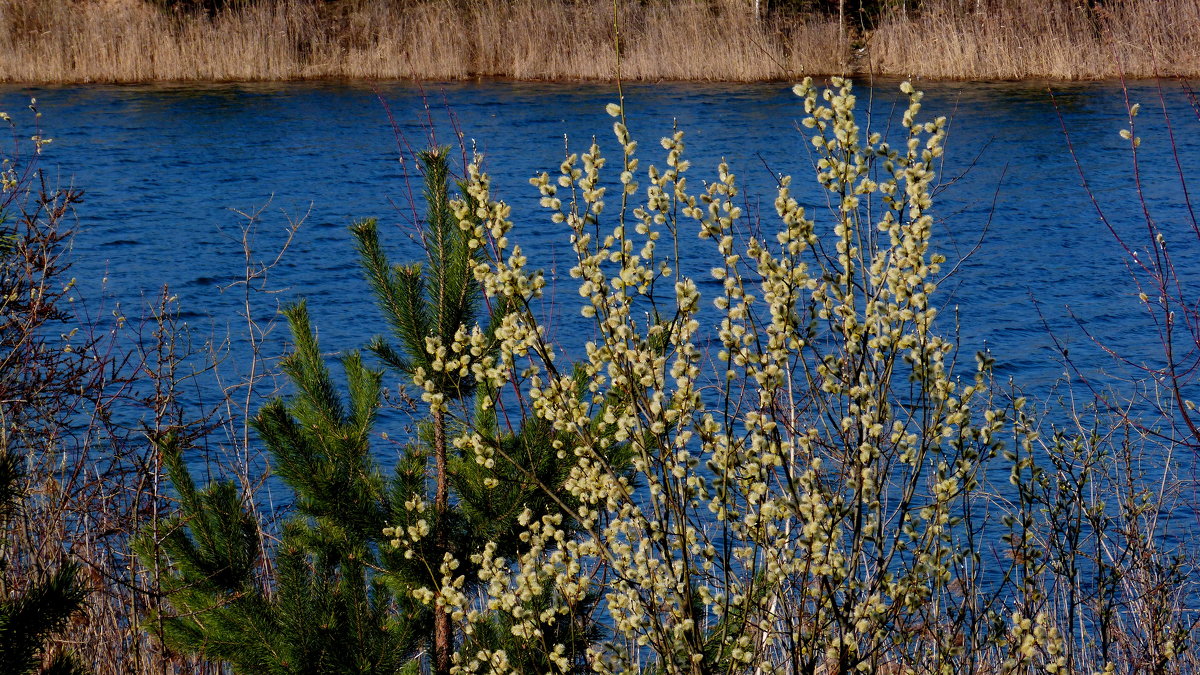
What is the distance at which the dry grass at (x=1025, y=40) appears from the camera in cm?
1927

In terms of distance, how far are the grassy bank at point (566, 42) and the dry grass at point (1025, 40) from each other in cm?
2

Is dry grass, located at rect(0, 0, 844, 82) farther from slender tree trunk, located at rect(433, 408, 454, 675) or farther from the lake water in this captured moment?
slender tree trunk, located at rect(433, 408, 454, 675)

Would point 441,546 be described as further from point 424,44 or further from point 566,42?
point 424,44

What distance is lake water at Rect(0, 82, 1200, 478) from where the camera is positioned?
1020 cm

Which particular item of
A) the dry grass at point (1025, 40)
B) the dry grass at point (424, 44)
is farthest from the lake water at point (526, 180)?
the dry grass at point (424, 44)

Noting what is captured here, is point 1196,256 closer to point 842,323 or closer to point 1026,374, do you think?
point 1026,374

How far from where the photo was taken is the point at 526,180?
14031 millimetres

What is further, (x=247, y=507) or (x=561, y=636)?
(x=247, y=507)

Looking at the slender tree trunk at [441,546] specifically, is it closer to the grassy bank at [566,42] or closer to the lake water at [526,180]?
the lake water at [526,180]

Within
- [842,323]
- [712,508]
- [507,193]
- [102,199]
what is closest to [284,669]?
[712,508]

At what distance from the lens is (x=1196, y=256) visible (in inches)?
451

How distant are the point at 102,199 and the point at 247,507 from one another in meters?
9.55

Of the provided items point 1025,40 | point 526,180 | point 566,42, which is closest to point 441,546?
point 526,180

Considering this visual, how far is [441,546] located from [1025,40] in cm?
1869
